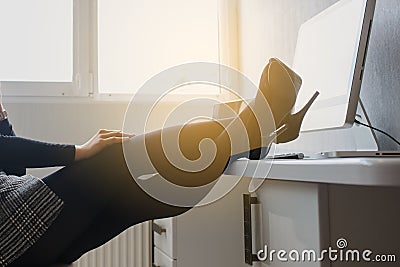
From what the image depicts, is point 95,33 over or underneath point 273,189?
over

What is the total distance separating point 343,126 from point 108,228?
0.61 metres

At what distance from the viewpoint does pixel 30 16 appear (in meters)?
2.36

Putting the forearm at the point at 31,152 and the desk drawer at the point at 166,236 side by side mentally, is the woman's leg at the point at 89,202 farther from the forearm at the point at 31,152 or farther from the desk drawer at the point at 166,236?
the desk drawer at the point at 166,236

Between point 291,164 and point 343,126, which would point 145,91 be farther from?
point 291,164

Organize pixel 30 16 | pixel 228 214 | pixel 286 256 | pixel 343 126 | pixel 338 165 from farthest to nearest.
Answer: pixel 30 16 → pixel 228 214 → pixel 343 126 → pixel 286 256 → pixel 338 165

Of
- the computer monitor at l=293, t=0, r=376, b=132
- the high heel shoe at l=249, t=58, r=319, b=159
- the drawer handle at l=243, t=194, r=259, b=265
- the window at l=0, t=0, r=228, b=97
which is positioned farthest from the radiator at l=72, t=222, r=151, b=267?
the high heel shoe at l=249, t=58, r=319, b=159

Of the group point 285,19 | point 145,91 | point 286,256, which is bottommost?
point 286,256

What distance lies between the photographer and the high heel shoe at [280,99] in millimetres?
1141

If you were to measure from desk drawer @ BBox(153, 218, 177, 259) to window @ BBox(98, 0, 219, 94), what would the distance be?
88cm

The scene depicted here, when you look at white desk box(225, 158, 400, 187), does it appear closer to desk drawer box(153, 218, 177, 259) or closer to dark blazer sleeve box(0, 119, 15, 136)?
desk drawer box(153, 218, 177, 259)

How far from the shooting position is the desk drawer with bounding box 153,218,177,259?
154 cm

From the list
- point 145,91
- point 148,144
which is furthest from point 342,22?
point 145,91

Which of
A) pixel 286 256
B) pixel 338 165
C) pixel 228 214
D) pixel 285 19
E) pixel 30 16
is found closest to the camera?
pixel 338 165

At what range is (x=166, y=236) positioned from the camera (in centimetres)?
164
